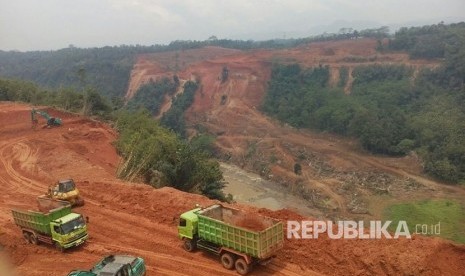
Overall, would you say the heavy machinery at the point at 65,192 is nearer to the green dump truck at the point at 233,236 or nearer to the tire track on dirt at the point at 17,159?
the tire track on dirt at the point at 17,159

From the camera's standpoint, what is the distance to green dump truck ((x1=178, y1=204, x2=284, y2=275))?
52.3ft

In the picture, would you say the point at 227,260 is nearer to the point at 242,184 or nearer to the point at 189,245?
the point at 189,245

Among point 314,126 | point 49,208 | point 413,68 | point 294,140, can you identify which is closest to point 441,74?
point 413,68

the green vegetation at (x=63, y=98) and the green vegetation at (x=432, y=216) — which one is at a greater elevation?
the green vegetation at (x=63, y=98)

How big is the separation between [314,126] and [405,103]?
1408 cm

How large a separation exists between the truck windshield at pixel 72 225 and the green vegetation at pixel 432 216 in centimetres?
2620

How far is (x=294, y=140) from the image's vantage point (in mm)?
65000

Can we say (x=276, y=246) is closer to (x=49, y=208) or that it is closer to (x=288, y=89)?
(x=49, y=208)

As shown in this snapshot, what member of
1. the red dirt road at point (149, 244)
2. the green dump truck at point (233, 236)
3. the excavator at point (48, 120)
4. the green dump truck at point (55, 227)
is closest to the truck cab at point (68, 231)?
the green dump truck at point (55, 227)

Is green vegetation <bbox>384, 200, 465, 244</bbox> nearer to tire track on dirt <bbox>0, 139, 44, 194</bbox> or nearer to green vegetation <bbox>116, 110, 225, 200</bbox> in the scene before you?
green vegetation <bbox>116, 110, 225, 200</bbox>

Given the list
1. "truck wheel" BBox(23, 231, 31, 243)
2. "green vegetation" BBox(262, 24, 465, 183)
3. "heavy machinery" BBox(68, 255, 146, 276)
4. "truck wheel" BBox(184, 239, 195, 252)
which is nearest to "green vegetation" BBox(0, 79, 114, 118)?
"truck wheel" BBox(23, 231, 31, 243)

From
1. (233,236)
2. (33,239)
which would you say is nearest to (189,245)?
(233,236)

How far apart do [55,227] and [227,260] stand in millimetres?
7456

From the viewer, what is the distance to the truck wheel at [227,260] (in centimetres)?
1677
